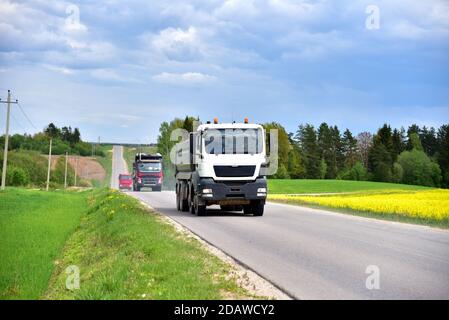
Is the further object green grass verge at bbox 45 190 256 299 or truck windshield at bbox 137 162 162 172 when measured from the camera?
truck windshield at bbox 137 162 162 172

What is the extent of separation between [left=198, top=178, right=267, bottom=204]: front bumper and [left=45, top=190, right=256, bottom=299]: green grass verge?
12.4 ft

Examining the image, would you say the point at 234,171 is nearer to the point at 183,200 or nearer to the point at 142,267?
the point at 183,200

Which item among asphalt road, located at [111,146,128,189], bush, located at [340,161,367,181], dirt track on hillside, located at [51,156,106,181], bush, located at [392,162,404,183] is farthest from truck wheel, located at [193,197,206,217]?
bush, located at [340,161,367,181]

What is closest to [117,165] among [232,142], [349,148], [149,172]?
[349,148]

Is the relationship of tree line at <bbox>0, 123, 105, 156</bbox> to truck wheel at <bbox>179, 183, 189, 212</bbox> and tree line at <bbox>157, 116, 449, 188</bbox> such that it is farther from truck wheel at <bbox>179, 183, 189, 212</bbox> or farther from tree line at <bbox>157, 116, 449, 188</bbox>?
truck wheel at <bbox>179, 183, 189, 212</bbox>

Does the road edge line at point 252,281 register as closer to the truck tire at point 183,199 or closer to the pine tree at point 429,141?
the truck tire at point 183,199

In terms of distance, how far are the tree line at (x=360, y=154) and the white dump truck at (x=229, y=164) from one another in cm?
8738

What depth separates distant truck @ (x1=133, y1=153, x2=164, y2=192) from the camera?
58.8 metres

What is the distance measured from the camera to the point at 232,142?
22.8 meters

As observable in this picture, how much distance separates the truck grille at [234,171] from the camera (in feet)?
73.8

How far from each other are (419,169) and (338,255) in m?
109

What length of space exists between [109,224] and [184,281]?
1144 centimetres
